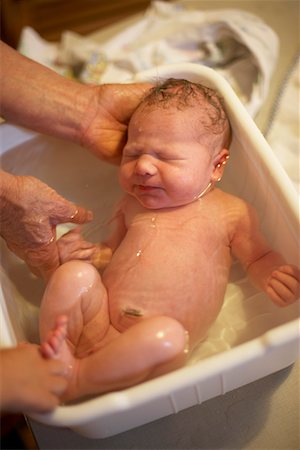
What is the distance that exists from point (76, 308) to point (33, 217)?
0.65ft

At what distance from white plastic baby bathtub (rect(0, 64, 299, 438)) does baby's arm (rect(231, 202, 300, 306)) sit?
2 cm

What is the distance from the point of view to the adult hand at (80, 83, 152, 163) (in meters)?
1.09

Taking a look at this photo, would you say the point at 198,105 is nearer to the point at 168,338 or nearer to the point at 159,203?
the point at 159,203

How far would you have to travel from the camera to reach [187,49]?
1396mm

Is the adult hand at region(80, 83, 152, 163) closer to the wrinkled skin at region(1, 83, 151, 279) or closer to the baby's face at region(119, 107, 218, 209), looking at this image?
the wrinkled skin at region(1, 83, 151, 279)

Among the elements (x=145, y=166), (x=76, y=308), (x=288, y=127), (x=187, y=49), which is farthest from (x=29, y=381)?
(x=187, y=49)

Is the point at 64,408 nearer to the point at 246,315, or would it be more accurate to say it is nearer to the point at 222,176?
the point at 246,315

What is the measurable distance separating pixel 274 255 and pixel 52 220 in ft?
1.37

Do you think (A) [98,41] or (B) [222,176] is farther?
(A) [98,41]

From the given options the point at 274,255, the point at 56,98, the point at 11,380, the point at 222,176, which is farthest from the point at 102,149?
the point at 11,380

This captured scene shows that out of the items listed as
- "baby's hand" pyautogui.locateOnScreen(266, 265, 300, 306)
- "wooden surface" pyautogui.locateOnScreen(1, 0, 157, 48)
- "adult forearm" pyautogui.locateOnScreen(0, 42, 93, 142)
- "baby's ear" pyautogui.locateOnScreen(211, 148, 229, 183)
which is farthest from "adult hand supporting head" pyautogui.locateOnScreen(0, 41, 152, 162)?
"wooden surface" pyautogui.locateOnScreen(1, 0, 157, 48)

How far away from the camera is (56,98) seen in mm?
1102

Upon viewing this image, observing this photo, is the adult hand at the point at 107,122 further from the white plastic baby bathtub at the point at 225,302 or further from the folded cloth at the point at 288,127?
the folded cloth at the point at 288,127

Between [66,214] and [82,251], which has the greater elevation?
[66,214]
